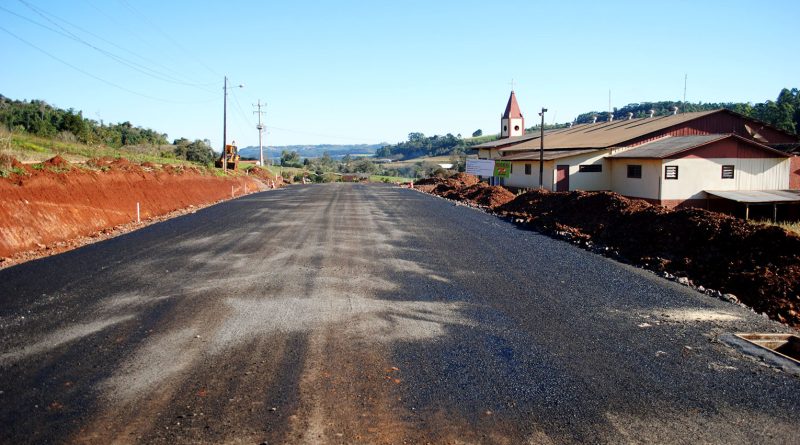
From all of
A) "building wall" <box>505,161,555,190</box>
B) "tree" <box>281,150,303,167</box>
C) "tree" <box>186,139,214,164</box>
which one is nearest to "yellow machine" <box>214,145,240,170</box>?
"tree" <box>186,139,214,164</box>

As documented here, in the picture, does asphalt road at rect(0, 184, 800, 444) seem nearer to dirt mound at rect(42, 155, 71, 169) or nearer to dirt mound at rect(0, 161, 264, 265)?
dirt mound at rect(0, 161, 264, 265)

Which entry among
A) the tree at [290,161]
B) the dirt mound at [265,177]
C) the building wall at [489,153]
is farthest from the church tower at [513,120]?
the tree at [290,161]

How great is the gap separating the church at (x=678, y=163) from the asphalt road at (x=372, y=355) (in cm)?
2084

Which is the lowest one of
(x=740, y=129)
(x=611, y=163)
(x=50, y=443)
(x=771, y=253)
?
(x=50, y=443)

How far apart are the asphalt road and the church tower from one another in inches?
2315

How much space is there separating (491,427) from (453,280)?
21.4ft

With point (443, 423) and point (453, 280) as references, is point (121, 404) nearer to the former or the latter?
point (443, 423)

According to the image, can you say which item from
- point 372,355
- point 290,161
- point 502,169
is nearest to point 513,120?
point 502,169

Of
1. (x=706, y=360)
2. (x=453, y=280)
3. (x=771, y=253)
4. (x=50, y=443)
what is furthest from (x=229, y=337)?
(x=771, y=253)

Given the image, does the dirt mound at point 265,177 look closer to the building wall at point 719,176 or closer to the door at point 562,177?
the door at point 562,177

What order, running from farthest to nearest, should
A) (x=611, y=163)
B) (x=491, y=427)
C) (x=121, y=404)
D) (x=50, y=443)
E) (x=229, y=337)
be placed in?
1. (x=611, y=163)
2. (x=229, y=337)
3. (x=121, y=404)
4. (x=491, y=427)
5. (x=50, y=443)

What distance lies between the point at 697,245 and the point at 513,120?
58.6m

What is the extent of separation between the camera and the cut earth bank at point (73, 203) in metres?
16.1

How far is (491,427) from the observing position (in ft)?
19.0
